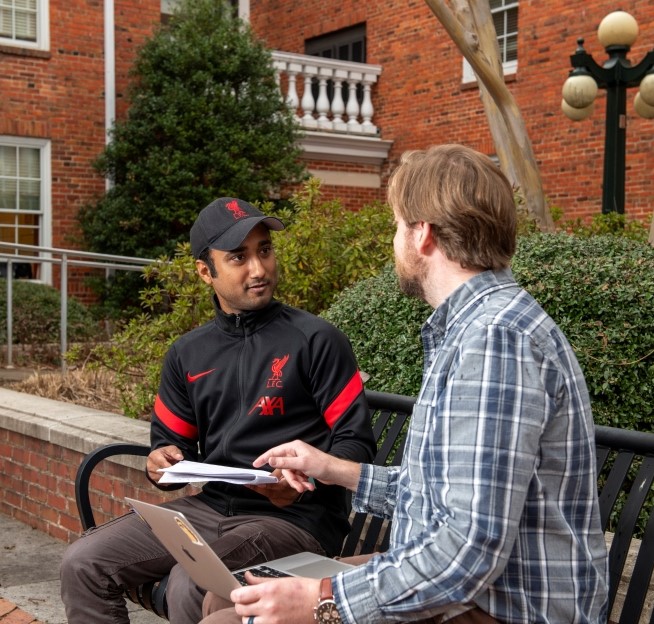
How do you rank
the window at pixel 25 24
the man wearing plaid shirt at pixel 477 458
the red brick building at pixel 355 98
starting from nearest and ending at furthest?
1. the man wearing plaid shirt at pixel 477 458
2. the red brick building at pixel 355 98
3. the window at pixel 25 24

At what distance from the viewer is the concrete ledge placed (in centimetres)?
493

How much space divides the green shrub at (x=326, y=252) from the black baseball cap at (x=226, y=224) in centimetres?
245

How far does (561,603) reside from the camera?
1984 millimetres

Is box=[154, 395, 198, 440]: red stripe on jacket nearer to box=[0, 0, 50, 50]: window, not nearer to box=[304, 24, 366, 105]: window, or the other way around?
box=[0, 0, 50, 50]: window

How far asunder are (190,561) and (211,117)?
12.3m

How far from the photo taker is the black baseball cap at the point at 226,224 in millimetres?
3301

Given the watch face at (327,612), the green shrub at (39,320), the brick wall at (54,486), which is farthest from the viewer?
the green shrub at (39,320)

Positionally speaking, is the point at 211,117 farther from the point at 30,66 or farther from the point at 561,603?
the point at 561,603

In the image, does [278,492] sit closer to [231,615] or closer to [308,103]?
[231,615]

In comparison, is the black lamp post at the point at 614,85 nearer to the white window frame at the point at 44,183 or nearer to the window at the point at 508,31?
the window at the point at 508,31

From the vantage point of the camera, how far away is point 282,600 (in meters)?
2.05

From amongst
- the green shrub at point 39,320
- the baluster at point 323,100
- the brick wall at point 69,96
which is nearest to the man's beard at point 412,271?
the green shrub at point 39,320

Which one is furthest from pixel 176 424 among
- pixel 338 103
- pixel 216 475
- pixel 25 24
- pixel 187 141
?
pixel 338 103

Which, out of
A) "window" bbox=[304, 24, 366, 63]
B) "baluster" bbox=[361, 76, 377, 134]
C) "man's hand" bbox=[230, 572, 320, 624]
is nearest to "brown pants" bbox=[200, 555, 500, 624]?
"man's hand" bbox=[230, 572, 320, 624]
